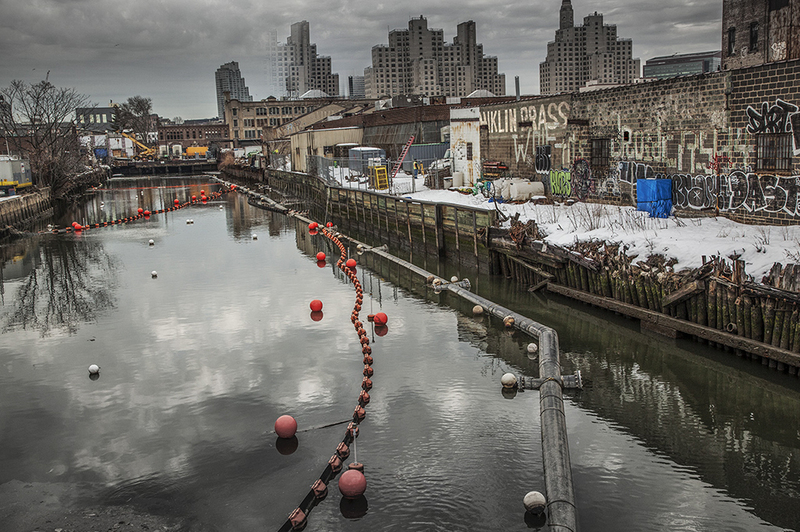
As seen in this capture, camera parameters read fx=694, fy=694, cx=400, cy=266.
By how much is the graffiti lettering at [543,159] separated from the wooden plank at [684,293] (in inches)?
674

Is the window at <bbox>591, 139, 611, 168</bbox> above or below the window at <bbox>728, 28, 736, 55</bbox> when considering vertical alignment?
below

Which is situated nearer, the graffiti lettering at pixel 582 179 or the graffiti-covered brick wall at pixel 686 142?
the graffiti-covered brick wall at pixel 686 142

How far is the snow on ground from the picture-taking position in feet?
59.6

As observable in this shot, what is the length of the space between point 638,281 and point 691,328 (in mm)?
2341

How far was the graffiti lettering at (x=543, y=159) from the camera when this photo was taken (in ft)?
114

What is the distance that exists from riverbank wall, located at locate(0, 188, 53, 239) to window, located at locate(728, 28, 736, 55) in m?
57.1

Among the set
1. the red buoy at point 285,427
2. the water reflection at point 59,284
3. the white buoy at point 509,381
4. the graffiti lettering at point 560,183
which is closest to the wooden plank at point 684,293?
the white buoy at point 509,381

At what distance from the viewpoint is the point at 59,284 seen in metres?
30.6

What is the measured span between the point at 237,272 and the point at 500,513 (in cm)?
2284

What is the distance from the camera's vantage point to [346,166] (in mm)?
63562

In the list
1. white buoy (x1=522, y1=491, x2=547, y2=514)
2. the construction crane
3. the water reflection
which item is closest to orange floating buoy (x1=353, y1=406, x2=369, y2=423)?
A: white buoy (x1=522, y1=491, x2=547, y2=514)

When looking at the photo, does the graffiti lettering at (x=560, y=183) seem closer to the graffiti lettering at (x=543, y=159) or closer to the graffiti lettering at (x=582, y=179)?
the graffiti lettering at (x=582, y=179)

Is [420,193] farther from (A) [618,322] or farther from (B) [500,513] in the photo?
(B) [500,513]

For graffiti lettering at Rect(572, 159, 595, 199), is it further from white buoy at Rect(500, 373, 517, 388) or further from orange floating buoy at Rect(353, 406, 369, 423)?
orange floating buoy at Rect(353, 406, 369, 423)
